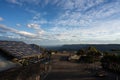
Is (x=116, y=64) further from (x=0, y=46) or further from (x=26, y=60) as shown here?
(x=0, y=46)

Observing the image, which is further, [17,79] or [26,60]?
[26,60]

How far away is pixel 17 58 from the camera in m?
20.5

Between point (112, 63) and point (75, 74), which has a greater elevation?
point (112, 63)

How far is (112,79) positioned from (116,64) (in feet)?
33.5

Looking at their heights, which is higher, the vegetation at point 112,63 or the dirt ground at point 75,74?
the vegetation at point 112,63

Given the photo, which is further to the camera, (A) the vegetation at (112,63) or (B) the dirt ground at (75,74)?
(A) the vegetation at (112,63)

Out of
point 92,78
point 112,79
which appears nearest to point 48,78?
point 92,78

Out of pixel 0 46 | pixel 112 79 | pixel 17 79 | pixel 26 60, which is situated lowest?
pixel 112 79

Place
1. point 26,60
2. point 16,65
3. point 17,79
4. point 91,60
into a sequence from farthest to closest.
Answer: point 91,60
point 26,60
point 16,65
point 17,79

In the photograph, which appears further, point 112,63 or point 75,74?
point 112,63

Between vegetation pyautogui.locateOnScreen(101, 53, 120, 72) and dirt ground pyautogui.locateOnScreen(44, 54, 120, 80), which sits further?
vegetation pyautogui.locateOnScreen(101, 53, 120, 72)

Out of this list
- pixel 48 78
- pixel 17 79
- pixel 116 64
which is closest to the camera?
pixel 17 79

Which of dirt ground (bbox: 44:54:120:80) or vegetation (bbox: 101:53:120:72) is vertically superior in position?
vegetation (bbox: 101:53:120:72)

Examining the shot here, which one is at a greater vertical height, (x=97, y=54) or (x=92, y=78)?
(x=97, y=54)
